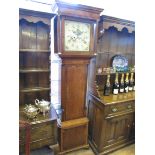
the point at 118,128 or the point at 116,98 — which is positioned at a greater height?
the point at 116,98

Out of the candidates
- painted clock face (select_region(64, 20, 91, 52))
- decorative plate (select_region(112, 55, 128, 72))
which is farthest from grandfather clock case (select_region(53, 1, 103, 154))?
decorative plate (select_region(112, 55, 128, 72))

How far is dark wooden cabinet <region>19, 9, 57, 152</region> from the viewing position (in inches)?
62.8

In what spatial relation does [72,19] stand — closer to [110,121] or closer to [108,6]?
[108,6]

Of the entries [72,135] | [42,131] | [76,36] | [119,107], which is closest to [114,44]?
[76,36]

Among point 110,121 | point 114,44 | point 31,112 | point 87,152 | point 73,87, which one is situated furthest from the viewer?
point 114,44

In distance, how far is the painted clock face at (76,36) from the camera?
1687 millimetres

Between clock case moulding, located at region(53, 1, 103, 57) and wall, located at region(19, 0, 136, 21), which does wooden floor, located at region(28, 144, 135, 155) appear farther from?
wall, located at region(19, 0, 136, 21)

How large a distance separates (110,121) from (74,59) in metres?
0.92

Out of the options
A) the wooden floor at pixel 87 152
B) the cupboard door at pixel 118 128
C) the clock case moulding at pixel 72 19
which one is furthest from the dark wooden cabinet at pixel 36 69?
the cupboard door at pixel 118 128

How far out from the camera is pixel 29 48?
1798mm

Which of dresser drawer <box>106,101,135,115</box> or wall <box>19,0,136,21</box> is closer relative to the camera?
wall <box>19,0,136,21</box>

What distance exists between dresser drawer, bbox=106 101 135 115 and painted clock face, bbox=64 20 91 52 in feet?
2.52

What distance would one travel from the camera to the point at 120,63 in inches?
94.9

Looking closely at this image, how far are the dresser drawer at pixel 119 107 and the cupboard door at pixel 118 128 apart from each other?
0.09m
